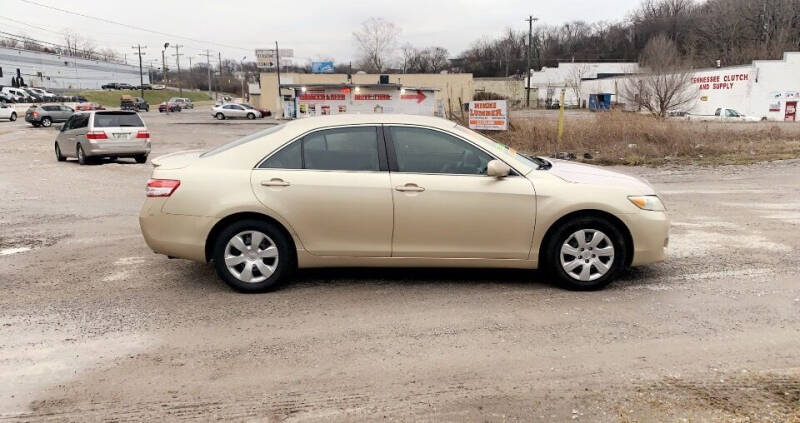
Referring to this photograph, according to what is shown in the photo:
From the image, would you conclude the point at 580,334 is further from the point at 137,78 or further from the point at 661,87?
the point at 137,78

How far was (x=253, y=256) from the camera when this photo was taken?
521 cm

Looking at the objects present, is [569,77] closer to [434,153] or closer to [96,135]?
[96,135]

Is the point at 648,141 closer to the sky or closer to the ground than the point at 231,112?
closer to the ground

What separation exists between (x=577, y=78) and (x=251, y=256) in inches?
3680

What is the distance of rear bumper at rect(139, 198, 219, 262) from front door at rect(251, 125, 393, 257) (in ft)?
2.03

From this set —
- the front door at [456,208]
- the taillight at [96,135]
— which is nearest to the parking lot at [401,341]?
the front door at [456,208]

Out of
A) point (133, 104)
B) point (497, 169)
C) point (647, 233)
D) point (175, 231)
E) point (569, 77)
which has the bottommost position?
point (647, 233)

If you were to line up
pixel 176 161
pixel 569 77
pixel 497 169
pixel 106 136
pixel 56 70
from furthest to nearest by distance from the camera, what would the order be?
pixel 56 70, pixel 569 77, pixel 106 136, pixel 176 161, pixel 497 169

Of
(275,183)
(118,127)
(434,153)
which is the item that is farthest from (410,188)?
(118,127)

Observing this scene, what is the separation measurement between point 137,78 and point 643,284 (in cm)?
15539

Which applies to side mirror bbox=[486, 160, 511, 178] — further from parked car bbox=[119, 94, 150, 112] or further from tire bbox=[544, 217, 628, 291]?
Answer: parked car bbox=[119, 94, 150, 112]

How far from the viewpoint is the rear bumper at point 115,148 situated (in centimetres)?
1602

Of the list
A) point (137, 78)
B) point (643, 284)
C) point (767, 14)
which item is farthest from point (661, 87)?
point (137, 78)

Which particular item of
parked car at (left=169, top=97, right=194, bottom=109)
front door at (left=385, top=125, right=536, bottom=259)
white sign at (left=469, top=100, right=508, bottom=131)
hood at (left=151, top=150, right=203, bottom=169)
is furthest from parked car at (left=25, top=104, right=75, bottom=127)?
front door at (left=385, top=125, right=536, bottom=259)
